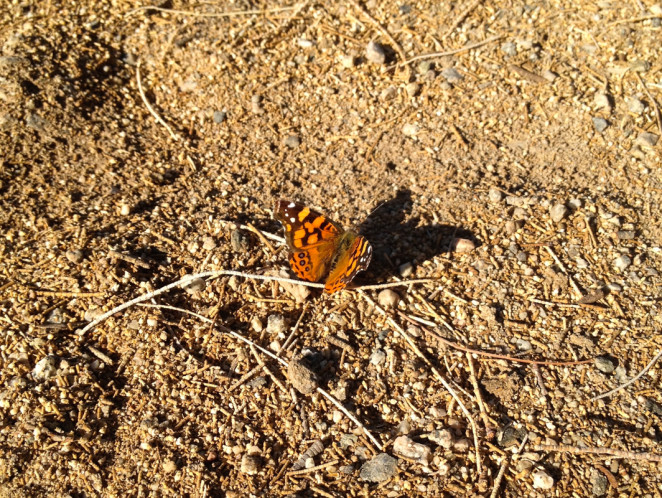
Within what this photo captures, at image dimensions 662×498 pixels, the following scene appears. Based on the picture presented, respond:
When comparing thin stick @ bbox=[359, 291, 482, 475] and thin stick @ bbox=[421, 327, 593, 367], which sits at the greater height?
thin stick @ bbox=[421, 327, 593, 367]

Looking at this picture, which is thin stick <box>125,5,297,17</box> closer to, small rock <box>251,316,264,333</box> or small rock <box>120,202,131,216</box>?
small rock <box>120,202,131,216</box>

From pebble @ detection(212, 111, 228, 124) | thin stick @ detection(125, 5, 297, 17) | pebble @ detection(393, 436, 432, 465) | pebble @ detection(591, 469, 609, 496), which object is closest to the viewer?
pebble @ detection(591, 469, 609, 496)

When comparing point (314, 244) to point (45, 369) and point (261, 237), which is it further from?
point (45, 369)

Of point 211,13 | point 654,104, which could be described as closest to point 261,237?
point 211,13

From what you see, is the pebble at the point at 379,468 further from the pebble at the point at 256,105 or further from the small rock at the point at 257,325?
the pebble at the point at 256,105

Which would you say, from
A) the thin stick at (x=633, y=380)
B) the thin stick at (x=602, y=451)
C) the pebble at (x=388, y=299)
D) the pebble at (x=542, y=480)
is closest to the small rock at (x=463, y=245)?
the pebble at (x=388, y=299)

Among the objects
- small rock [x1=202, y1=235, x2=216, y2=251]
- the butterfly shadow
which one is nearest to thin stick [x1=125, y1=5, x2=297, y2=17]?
the butterfly shadow

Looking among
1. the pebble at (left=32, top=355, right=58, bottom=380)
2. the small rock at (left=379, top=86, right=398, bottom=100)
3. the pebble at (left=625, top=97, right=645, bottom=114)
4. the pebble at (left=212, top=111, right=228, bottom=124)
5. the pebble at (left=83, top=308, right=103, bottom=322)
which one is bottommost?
the pebble at (left=32, top=355, right=58, bottom=380)
